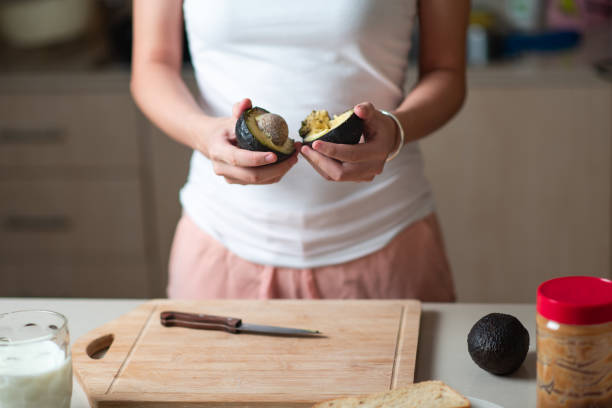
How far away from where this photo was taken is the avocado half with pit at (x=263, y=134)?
0.99 m

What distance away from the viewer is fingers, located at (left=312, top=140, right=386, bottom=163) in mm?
959

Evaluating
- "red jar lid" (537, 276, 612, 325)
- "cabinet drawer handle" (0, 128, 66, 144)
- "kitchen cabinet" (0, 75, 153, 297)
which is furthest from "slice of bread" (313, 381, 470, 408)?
"cabinet drawer handle" (0, 128, 66, 144)

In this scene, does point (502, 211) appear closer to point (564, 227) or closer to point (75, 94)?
point (564, 227)

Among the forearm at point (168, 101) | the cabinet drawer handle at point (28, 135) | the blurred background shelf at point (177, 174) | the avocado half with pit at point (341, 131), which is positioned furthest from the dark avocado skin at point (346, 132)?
the cabinet drawer handle at point (28, 135)

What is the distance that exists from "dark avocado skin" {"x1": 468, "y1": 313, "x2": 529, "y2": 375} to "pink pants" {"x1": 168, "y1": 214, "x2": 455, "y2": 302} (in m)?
0.31

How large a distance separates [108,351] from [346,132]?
0.40 meters

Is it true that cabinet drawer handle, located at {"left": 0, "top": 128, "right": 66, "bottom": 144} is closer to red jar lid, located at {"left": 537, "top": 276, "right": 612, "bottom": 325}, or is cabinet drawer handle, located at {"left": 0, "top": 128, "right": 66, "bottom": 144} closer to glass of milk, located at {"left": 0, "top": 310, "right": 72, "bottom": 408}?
glass of milk, located at {"left": 0, "top": 310, "right": 72, "bottom": 408}

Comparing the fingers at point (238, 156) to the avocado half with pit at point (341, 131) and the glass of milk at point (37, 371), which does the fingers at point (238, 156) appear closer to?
the avocado half with pit at point (341, 131)

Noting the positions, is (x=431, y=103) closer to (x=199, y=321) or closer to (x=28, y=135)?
(x=199, y=321)

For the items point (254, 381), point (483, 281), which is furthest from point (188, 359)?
point (483, 281)

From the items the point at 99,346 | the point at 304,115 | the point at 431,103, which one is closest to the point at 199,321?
the point at 99,346

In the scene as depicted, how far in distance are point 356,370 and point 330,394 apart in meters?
0.07

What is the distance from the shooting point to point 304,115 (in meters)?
1.18

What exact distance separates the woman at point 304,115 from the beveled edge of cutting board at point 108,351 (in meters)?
0.18
